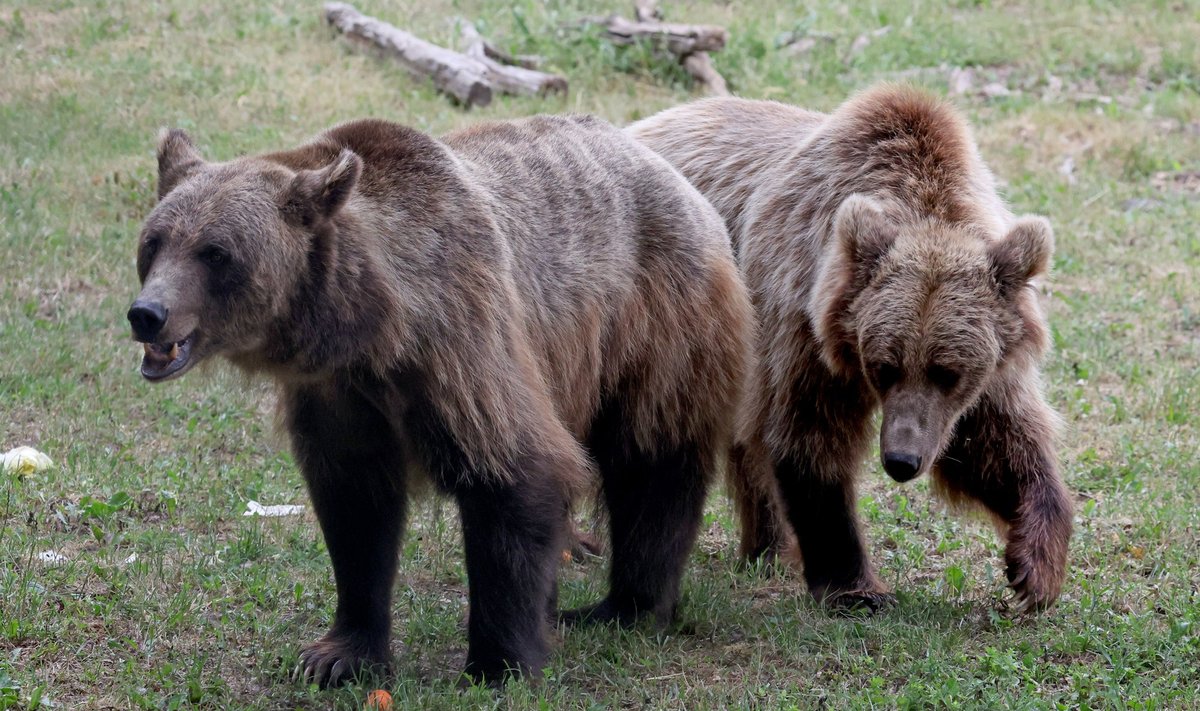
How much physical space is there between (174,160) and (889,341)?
8.57ft

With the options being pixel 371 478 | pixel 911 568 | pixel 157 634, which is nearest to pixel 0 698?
pixel 157 634

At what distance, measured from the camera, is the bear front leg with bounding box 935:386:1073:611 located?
17.6 feet

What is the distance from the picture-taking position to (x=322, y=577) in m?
5.62

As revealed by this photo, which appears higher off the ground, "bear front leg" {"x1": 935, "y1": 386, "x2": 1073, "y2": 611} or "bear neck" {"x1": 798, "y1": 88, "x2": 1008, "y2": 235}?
"bear neck" {"x1": 798, "y1": 88, "x2": 1008, "y2": 235}

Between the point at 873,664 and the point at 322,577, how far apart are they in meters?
2.27

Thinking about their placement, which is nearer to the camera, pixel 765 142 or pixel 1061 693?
pixel 1061 693

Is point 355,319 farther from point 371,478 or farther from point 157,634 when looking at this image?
point 157,634

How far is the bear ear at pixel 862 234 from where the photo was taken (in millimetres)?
5203

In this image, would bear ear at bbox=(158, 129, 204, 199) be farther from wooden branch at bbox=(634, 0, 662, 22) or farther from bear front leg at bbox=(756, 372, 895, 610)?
wooden branch at bbox=(634, 0, 662, 22)

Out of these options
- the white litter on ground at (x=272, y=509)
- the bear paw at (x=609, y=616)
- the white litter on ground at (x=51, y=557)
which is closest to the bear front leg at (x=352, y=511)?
the bear paw at (x=609, y=616)

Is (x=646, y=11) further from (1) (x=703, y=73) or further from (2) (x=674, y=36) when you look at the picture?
(1) (x=703, y=73)

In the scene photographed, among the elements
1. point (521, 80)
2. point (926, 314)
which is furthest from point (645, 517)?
point (521, 80)

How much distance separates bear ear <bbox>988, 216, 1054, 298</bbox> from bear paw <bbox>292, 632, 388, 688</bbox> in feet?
8.87

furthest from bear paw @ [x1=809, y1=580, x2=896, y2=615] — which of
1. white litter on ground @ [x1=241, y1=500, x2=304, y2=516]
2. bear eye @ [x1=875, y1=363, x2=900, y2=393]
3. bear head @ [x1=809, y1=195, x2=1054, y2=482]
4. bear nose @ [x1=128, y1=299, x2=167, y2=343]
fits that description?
bear nose @ [x1=128, y1=299, x2=167, y2=343]
